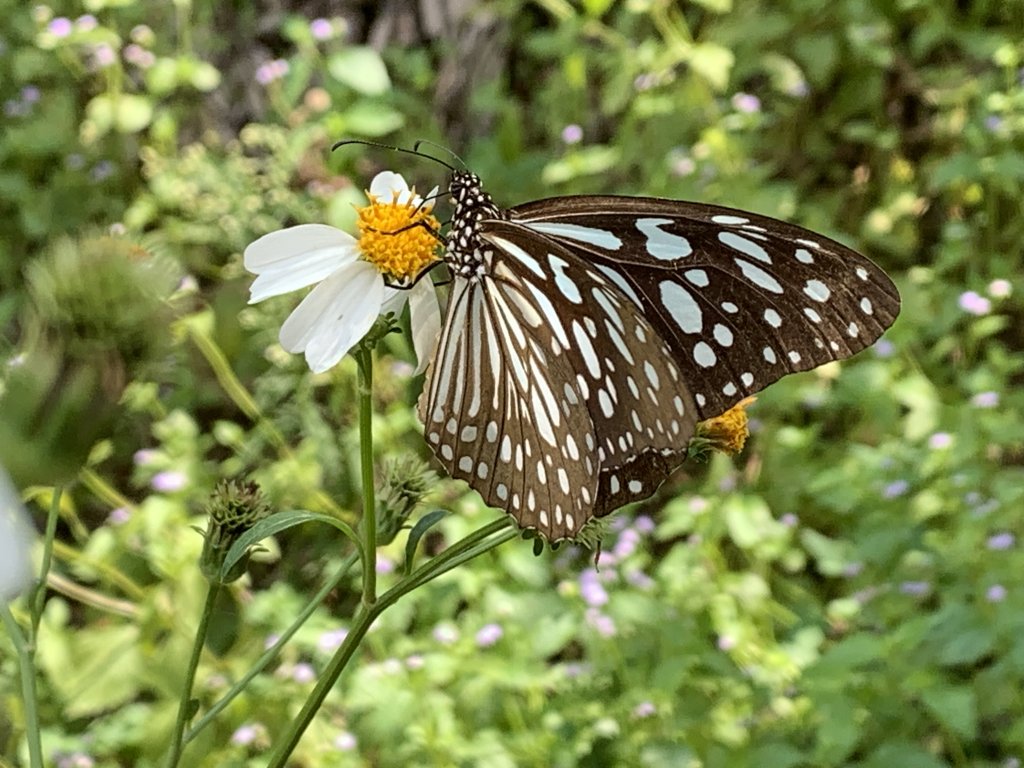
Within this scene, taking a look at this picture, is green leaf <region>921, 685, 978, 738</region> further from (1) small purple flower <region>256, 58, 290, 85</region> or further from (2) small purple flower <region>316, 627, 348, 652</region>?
(1) small purple flower <region>256, 58, 290, 85</region>

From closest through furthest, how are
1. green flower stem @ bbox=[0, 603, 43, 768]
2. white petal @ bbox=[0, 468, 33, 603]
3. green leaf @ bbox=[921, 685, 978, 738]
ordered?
white petal @ bbox=[0, 468, 33, 603]
green flower stem @ bbox=[0, 603, 43, 768]
green leaf @ bbox=[921, 685, 978, 738]

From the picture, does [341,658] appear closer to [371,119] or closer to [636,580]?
[636,580]

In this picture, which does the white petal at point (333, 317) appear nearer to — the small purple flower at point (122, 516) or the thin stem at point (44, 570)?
the thin stem at point (44, 570)

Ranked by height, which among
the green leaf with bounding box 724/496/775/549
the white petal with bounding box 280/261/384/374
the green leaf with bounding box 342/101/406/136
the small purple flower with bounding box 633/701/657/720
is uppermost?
the green leaf with bounding box 342/101/406/136

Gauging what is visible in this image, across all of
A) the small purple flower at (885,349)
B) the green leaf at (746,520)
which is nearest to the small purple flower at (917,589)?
the green leaf at (746,520)

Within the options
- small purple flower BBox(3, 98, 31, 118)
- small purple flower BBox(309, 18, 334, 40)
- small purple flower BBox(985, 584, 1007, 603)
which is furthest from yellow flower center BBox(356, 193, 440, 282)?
small purple flower BBox(3, 98, 31, 118)

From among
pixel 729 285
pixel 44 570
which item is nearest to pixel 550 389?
pixel 729 285

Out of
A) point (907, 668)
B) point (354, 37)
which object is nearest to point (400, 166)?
point (354, 37)
